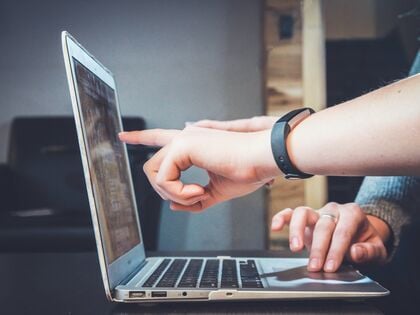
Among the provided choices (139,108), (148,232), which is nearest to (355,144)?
(148,232)

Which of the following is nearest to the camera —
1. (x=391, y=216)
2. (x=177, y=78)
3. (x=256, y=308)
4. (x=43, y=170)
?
(x=256, y=308)

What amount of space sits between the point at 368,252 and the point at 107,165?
16.6 inches

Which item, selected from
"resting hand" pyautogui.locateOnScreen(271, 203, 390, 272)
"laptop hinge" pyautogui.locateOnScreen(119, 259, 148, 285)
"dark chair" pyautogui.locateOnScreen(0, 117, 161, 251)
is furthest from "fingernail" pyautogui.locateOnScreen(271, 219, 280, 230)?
"dark chair" pyautogui.locateOnScreen(0, 117, 161, 251)

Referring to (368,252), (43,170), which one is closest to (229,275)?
(368,252)

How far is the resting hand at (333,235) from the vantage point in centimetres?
63

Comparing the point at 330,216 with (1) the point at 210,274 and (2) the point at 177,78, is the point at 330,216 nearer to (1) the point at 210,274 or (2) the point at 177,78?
(1) the point at 210,274

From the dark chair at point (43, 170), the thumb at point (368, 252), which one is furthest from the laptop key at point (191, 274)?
the dark chair at point (43, 170)

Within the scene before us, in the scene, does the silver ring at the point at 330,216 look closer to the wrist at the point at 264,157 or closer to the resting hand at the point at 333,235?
the resting hand at the point at 333,235

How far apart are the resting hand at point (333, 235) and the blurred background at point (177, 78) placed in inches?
67.5

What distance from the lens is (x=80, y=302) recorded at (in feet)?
1.83

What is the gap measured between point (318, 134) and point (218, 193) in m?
0.20

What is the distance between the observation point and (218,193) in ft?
2.27

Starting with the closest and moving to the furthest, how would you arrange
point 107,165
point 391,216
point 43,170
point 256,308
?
point 256,308 → point 107,165 → point 391,216 → point 43,170

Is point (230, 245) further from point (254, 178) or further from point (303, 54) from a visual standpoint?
point (254, 178)
